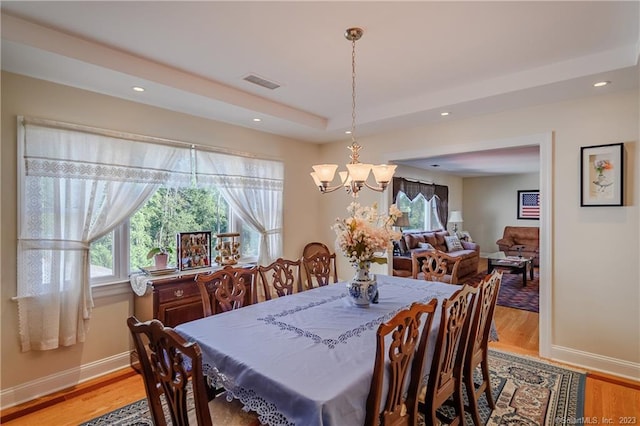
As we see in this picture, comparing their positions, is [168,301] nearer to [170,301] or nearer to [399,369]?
[170,301]

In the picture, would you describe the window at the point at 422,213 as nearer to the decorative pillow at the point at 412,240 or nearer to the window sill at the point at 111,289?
the decorative pillow at the point at 412,240

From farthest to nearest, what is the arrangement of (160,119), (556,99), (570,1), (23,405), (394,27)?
(160,119), (556,99), (23,405), (394,27), (570,1)

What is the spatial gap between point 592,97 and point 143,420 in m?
4.37

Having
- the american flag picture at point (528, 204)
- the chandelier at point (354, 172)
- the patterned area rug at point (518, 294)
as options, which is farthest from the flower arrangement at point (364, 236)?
the american flag picture at point (528, 204)

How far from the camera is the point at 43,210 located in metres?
2.55

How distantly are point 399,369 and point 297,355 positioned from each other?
453mm

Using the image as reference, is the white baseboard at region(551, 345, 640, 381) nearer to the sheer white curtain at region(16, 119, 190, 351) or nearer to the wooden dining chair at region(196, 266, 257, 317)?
the wooden dining chair at region(196, 266, 257, 317)

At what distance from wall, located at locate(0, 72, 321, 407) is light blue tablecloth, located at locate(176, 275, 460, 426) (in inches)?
62.2

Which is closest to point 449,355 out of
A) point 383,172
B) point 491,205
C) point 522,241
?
point 383,172

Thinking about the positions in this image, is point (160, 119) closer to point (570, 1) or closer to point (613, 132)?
point (570, 1)

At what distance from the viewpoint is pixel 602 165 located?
283cm

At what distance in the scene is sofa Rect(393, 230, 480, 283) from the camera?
5.77 m

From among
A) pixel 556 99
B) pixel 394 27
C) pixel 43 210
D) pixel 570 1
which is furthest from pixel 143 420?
pixel 556 99

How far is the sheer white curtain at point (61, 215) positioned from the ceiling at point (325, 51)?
51cm
